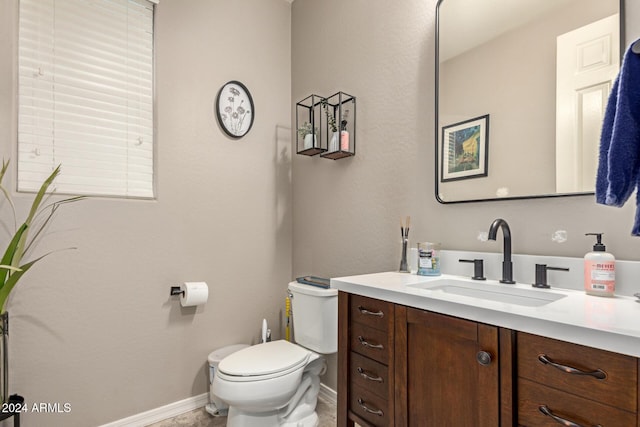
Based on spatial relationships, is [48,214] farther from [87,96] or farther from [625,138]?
[625,138]

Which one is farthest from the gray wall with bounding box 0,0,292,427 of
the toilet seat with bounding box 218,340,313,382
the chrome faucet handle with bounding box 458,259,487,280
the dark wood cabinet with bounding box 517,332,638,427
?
the dark wood cabinet with bounding box 517,332,638,427

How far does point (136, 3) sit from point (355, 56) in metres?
1.33

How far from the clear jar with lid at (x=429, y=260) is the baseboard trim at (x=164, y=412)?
1.62m

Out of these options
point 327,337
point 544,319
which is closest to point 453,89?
point 544,319

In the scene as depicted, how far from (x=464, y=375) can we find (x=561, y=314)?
1.01ft

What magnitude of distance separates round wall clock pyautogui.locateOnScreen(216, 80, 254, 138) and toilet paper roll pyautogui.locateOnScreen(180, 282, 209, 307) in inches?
40.1

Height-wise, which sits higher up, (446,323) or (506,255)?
(506,255)

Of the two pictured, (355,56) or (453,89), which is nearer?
(453,89)

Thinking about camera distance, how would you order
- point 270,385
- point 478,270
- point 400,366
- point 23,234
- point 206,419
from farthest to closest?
point 206,419, point 270,385, point 23,234, point 478,270, point 400,366

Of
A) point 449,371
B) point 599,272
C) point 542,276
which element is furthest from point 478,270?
point 449,371

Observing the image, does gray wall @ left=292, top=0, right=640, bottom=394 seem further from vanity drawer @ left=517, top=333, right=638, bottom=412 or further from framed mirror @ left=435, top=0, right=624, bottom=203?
vanity drawer @ left=517, top=333, right=638, bottom=412

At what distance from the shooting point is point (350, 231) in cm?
204

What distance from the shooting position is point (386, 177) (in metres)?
1.82

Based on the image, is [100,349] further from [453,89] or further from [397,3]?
[397,3]
